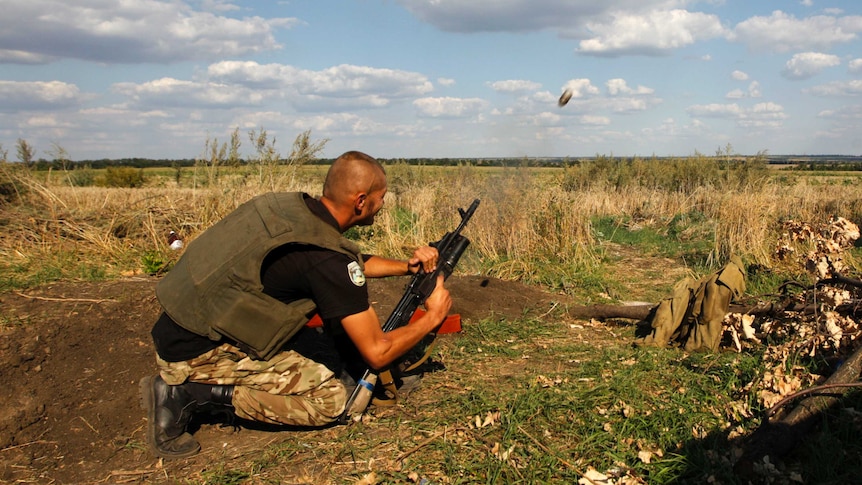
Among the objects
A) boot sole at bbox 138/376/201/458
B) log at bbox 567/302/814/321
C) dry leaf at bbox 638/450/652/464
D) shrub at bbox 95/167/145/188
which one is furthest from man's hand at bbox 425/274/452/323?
shrub at bbox 95/167/145/188

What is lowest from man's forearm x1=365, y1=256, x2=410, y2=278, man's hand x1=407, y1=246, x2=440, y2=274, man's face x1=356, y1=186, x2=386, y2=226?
man's forearm x1=365, y1=256, x2=410, y2=278

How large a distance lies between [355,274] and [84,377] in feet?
7.88

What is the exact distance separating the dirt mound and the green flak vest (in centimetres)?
70

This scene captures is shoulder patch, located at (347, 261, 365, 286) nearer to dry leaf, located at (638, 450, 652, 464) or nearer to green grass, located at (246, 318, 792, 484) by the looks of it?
green grass, located at (246, 318, 792, 484)

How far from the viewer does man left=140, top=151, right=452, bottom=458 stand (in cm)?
268

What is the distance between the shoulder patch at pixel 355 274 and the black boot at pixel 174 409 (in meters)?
0.98

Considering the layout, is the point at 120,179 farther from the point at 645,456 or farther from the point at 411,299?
the point at 645,456

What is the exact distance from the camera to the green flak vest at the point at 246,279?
271 centimetres

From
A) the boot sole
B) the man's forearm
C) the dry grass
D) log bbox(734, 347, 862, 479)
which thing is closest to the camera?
log bbox(734, 347, 862, 479)

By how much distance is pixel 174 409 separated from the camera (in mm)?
2967

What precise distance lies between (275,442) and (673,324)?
2918mm

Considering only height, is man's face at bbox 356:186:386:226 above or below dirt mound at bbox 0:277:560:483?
above

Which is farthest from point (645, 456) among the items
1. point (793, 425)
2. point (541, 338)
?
point (541, 338)

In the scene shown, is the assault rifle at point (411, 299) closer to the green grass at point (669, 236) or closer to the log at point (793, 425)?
the log at point (793, 425)
